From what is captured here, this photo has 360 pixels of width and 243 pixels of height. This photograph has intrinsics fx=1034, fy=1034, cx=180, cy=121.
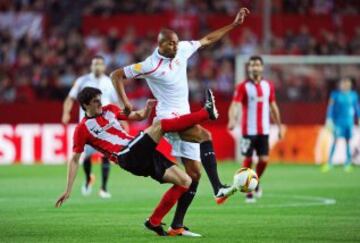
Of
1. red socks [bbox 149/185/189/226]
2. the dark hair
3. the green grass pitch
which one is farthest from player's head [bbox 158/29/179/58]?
the green grass pitch

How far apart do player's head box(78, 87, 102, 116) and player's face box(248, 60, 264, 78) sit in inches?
212

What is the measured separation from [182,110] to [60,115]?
1784 centimetres

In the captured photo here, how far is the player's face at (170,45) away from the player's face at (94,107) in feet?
3.48

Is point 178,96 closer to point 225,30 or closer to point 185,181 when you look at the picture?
point 225,30

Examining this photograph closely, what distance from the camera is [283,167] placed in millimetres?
27141

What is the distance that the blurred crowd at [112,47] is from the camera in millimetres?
30672

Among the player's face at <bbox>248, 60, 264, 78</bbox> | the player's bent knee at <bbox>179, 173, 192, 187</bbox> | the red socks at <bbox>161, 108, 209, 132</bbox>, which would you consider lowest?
the player's bent knee at <bbox>179, 173, 192, 187</bbox>

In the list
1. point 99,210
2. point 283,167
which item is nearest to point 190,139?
point 99,210

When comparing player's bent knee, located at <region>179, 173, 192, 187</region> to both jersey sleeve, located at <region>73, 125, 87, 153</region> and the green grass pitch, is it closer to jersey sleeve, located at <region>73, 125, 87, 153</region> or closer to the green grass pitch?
the green grass pitch

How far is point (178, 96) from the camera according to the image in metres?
12.6

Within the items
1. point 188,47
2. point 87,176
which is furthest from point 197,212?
point 87,176

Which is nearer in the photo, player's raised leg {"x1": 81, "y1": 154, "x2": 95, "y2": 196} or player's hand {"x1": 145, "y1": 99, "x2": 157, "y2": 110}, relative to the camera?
player's hand {"x1": 145, "y1": 99, "x2": 157, "y2": 110}

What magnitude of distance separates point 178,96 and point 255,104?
565cm

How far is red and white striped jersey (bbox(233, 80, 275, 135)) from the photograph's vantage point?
58.7ft
